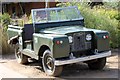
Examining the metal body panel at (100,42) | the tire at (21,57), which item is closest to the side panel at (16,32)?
the tire at (21,57)

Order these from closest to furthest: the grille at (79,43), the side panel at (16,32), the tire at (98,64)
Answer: the grille at (79,43)
the tire at (98,64)
the side panel at (16,32)

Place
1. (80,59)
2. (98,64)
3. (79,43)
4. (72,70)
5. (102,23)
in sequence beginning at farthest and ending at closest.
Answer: (102,23) < (72,70) < (98,64) < (79,43) < (80,59)

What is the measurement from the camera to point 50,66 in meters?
7.53

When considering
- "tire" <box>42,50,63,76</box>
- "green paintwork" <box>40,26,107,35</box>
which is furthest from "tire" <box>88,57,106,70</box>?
"tire" <box>42,50,63,76</box>

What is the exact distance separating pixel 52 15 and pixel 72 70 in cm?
176

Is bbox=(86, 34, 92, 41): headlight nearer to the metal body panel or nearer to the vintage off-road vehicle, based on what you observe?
the vintage off-road vehicle

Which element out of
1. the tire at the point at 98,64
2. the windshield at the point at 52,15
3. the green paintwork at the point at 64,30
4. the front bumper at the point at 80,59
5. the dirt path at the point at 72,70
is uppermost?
the windshield at the point at 52,15

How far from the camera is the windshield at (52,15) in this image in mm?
8398

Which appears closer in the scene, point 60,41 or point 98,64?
point 60,41

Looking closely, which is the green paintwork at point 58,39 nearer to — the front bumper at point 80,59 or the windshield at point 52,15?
the front bumper at point 80,59

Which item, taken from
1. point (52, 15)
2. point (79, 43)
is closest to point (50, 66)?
point (79, 43)

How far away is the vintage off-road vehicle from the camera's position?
7.07 metres

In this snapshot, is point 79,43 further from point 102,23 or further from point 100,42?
point 102,23

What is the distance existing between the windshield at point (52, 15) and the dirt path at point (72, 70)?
4.78 feet
